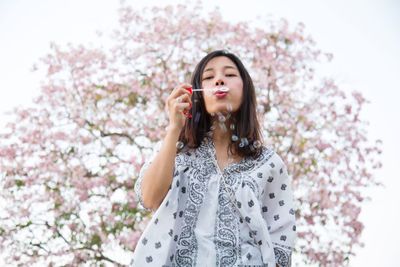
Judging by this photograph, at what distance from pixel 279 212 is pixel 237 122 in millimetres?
394

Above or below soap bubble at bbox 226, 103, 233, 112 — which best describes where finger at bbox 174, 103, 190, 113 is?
above

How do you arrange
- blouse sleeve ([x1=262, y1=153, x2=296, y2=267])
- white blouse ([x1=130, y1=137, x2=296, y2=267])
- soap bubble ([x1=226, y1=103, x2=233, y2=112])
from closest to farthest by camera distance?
1. white blouse ([x1=130, y1=137, x2=296, y2=267])
2. blouse sleeve ([x1=262, y1=153, x2=296, y2=267])
3. soap bubble ([x1=226, y1=103, x2=233, y2=112])

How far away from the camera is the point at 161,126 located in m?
6.46

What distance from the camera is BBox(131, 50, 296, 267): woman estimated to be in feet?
6.16

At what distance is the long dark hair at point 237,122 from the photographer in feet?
7.13

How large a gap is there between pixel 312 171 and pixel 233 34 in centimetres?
197

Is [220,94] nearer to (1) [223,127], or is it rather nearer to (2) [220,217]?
(1) [223,127]

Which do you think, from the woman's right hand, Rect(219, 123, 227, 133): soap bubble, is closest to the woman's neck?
Rect(219, 123, 227, 133): soap bubble

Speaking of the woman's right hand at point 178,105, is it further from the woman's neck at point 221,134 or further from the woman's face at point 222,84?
the woman's neck at point 221,134

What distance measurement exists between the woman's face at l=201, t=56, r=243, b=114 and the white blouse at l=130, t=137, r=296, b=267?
16 cm

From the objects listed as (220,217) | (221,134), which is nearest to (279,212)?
(220,217)

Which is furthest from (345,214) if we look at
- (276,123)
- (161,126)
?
(161,126)

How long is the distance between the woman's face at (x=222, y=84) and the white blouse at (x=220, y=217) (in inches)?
6.1

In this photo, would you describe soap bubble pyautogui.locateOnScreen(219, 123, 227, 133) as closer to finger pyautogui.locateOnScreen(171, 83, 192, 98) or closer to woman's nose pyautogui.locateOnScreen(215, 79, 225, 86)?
woman's nose pyautogui.locateOnScreen(215, 79, 225, 86)
